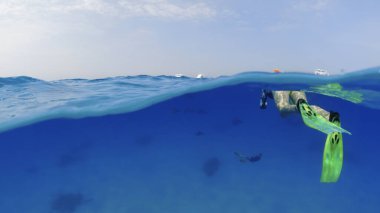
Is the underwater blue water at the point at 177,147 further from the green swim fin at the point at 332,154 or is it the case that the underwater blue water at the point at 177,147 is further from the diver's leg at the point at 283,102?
the green swim fin at the point at 332,154

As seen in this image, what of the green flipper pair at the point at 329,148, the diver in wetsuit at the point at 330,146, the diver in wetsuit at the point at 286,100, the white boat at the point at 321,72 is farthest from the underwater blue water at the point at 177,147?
the green flipper pair at the point at 329,148

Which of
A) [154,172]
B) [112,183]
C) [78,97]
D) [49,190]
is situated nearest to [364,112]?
[154,172]

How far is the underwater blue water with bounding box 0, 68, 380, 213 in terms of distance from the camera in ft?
38.0

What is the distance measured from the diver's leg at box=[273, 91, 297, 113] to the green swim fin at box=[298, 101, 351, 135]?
111 centimetres

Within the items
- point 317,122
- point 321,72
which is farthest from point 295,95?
point 317,122

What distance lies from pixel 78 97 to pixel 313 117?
959cm

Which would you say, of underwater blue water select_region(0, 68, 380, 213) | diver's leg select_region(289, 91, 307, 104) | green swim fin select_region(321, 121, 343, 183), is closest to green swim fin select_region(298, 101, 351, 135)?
green swim fin select_region(321, 121, 343, 183)

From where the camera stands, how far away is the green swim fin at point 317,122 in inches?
315

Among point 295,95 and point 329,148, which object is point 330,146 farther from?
point 295,95

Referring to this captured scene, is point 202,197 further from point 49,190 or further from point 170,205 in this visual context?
point 49,190

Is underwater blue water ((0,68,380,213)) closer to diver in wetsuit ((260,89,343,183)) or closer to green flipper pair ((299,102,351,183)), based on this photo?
diver in wetsuit ((260,89,343,183))

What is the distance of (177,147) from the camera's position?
17844 millimetres

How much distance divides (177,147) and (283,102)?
819 centimetres

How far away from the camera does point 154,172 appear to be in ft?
43.8
